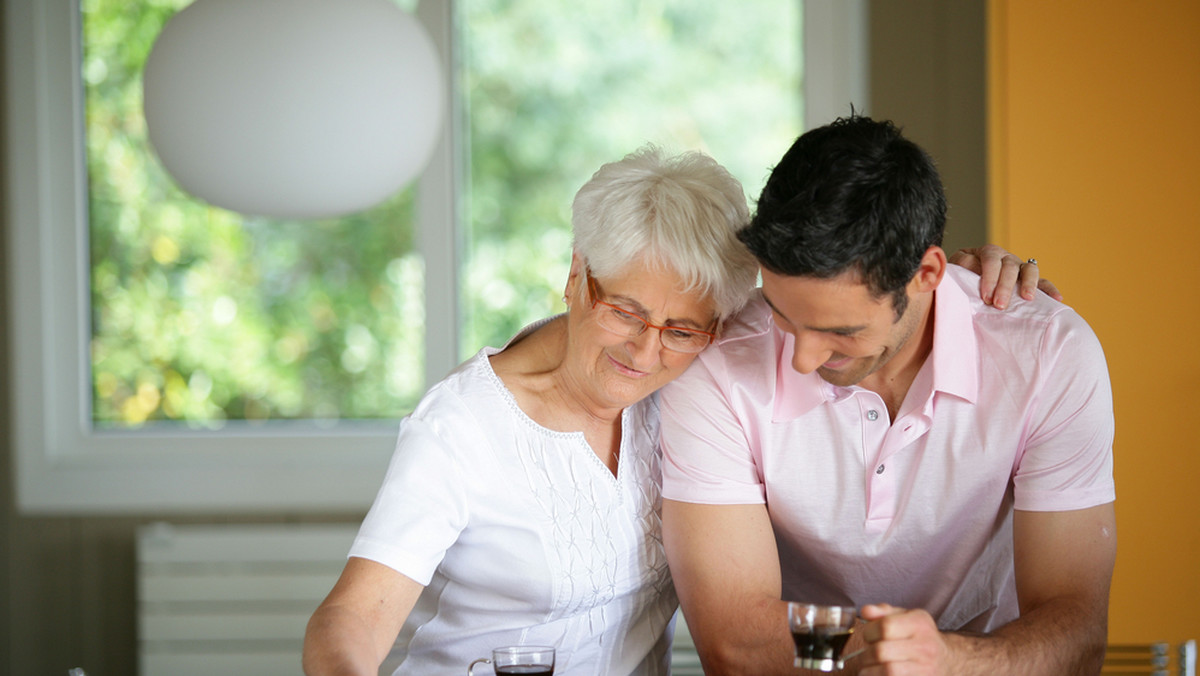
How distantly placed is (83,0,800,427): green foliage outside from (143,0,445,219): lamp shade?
1.96 meters

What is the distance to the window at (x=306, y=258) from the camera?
3900mm

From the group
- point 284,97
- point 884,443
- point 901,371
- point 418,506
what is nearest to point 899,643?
point 884,443

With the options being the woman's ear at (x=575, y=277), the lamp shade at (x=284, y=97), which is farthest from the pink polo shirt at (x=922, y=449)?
the lamp shade at (x=284, y=97)

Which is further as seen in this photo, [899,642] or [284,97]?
[284,97]

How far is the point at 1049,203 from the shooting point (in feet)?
9.30

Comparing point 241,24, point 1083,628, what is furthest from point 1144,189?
point 241,24

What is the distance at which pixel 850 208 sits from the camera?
59.4 inches

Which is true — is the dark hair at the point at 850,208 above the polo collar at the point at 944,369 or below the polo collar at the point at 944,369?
above

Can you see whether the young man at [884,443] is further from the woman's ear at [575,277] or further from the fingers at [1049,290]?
the woman's ear at [575,277]

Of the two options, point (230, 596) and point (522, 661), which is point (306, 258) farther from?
point (522, 661)

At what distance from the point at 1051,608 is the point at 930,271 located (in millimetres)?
544

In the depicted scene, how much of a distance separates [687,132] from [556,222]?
1.96ft

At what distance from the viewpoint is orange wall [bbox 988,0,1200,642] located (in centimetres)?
277

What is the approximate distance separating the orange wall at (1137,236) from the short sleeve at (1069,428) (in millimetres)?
1239
